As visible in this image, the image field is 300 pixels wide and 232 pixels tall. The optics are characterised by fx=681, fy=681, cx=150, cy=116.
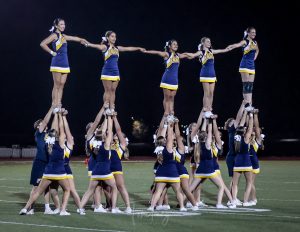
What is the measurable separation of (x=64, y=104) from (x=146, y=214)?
40357 millimetres

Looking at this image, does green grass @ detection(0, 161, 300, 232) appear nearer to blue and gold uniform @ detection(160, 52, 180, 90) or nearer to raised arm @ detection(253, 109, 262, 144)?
raised arm @ detection(253, 109, 262, 144)

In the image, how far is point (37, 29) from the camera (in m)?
46.6

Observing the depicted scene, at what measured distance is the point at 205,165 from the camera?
42.5ft

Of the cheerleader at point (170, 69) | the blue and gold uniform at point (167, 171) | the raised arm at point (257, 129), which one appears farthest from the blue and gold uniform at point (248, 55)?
the blue and gold uniform at point (167, 171)

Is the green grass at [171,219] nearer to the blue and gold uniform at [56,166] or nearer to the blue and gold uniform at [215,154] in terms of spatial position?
the blue and gold uniform at [56,166]

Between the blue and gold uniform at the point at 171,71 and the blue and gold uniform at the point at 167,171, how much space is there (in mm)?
2538

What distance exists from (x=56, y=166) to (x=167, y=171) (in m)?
2.02

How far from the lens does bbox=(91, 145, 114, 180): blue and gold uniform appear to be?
12102 millimetres

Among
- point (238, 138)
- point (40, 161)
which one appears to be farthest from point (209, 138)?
point (40, 161)

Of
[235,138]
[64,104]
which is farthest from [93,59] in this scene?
[235,138]

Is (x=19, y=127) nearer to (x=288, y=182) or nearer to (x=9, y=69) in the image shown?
(x=9, y=69)

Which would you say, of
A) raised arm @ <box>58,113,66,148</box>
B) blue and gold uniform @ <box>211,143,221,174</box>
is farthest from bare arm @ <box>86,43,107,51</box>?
blue and gold uniform @ <box>211,143,221,174</box>

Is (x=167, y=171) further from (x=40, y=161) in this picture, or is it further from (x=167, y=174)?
(x=40, y=161)

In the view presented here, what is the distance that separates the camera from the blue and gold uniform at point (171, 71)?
14.4m
